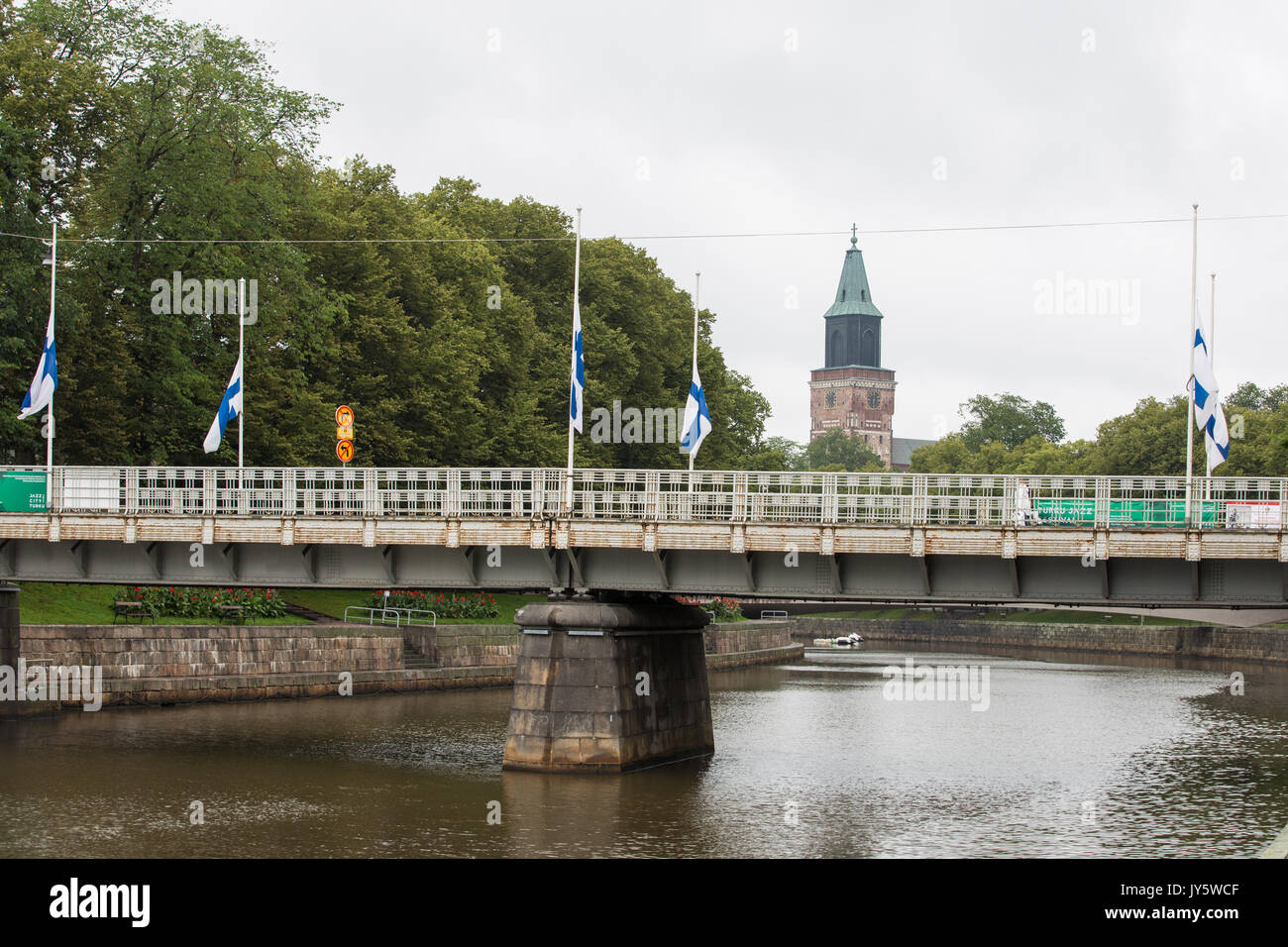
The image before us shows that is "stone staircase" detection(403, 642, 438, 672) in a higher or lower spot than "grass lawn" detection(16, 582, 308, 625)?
lower

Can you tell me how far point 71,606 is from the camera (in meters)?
57.0

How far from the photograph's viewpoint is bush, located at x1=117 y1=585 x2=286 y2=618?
5794cm

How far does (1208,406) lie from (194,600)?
118 ft

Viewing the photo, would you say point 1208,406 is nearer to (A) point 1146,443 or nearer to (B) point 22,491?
(B) point 22,491

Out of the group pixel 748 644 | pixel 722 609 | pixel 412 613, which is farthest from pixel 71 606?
pixel 722 609

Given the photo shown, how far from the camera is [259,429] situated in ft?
216

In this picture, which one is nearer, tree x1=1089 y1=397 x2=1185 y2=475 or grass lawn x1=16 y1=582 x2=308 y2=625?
grass lawn x1=16 y1=582 x2=308 y2=625

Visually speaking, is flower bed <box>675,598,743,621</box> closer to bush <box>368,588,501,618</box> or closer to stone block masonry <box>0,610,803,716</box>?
bush <box>368,588,501,618</box>

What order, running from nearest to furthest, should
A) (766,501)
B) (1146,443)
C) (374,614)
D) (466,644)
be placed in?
(766,501), (466,644), (374,614), (1146,443)

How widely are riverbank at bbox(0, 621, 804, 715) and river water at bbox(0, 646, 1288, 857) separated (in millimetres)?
1017

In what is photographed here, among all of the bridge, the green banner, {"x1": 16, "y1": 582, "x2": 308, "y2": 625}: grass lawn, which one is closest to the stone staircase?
{"x1": 16, "y1": 582, "x2": 308, "y2": 625}: grass lawn

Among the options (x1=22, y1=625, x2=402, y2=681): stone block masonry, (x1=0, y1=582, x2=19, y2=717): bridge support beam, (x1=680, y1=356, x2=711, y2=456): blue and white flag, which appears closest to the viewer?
(x1=0, y1=582, x2=19, y2=717): bridge support beam

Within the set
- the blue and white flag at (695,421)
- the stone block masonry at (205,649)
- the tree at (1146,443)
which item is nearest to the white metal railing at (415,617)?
the stone block masonry at (205,649)

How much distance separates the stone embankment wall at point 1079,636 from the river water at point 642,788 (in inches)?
1688
